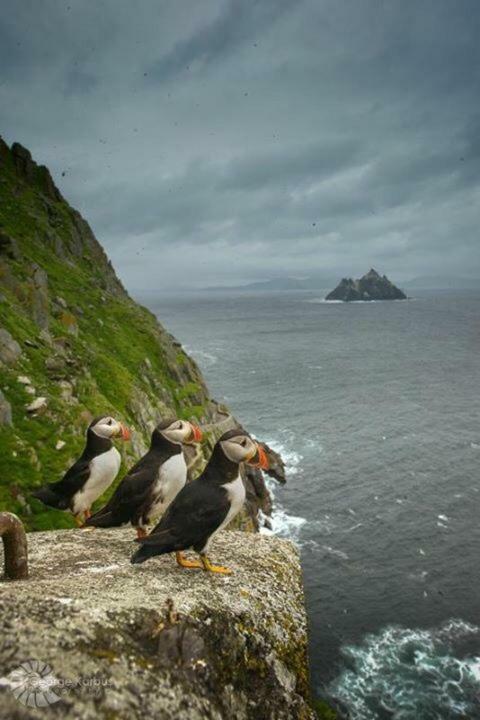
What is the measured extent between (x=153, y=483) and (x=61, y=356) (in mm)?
24239

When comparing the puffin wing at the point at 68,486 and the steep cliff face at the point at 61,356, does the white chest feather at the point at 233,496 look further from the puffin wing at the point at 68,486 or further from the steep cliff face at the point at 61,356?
the steep cliff face at the point at 61,356

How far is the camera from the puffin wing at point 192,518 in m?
8.15

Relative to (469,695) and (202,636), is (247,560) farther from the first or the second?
(469,695)

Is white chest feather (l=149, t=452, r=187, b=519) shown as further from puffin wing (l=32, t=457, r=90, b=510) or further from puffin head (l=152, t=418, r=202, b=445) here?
puffin wing (l=32, t=457, r=90, b=510)

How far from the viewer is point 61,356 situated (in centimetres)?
3206

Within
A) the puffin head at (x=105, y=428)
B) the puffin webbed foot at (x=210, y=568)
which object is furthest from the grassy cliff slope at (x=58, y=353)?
the puffin webbed foot at (x=210, y=568)

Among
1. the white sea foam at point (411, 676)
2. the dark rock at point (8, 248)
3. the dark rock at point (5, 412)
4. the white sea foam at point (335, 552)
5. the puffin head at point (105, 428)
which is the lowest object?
the white sea foam at point (411, 676)

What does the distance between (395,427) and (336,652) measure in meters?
50.6

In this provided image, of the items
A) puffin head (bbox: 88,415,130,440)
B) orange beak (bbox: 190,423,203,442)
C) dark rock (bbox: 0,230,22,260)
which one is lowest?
puffin head (bbox: 88,415,130,440)

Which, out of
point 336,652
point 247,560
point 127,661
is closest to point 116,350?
point 336,652

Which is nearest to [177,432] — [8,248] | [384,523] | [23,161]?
[8,248]

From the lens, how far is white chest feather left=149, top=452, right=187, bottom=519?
1024 cm
